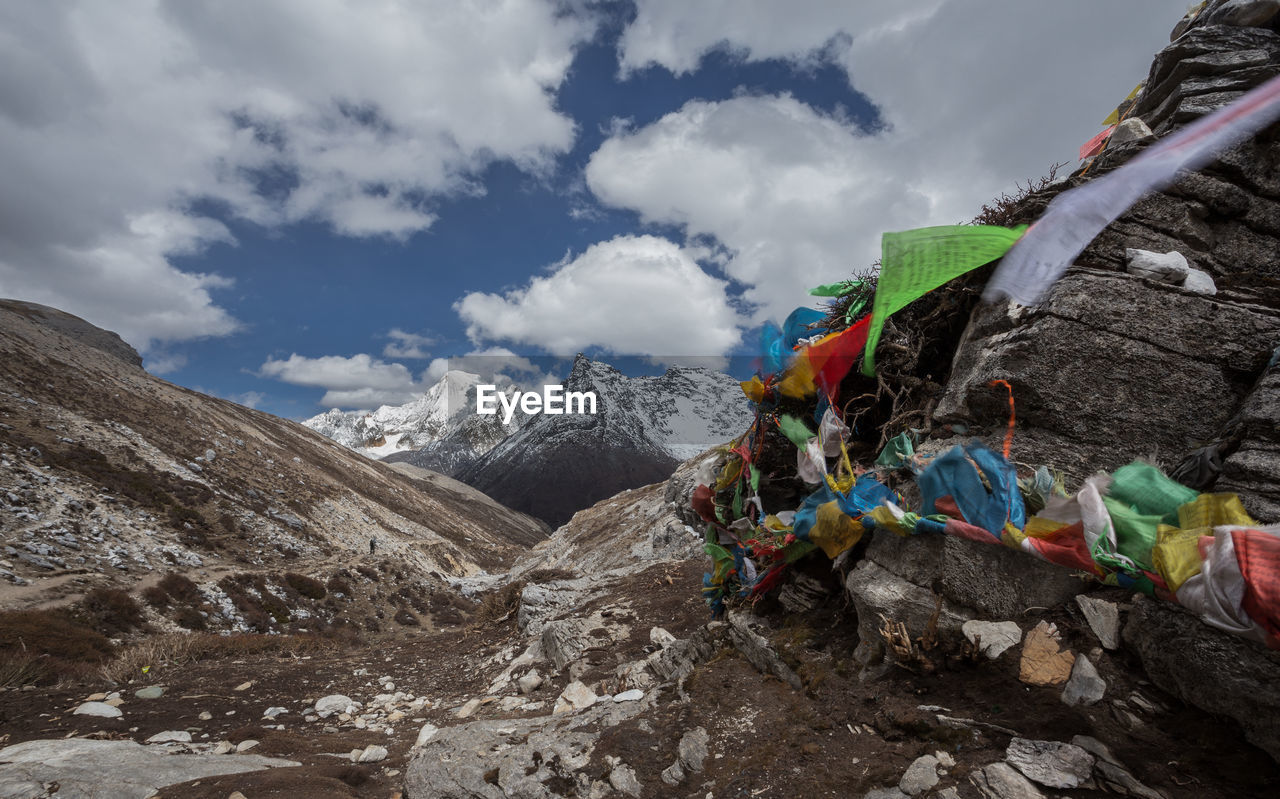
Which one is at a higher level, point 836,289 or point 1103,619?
point 836,289

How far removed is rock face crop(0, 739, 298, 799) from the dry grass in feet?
17.5

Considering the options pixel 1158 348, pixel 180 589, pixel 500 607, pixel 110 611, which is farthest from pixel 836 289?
pixel 180 589

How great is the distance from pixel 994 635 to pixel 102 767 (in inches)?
347

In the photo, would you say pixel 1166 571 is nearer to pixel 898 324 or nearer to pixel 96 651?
pixel 898 324

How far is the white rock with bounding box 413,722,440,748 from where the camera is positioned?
7.04m

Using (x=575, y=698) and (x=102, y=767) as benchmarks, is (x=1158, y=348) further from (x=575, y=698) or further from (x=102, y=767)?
(x=102, y=767)

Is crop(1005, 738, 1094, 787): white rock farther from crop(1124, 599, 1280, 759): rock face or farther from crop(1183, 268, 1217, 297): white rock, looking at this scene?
crop(1183, 268, 1217, 297): white rock

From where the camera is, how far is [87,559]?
74.7ft

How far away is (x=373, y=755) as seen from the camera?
21.7 feet

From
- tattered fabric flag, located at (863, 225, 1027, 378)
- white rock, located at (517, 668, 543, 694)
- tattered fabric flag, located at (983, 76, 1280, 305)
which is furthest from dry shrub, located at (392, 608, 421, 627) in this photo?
tattered fabric flag, located at (983, 76, 1280, 305)

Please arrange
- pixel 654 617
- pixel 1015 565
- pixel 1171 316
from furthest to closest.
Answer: pixel 654 617, pixel 1171 316, pixel 1015 565

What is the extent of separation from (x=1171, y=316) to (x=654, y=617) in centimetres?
901

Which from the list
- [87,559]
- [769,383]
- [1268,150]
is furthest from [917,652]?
[87,559]

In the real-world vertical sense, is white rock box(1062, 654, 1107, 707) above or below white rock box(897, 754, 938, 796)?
above
